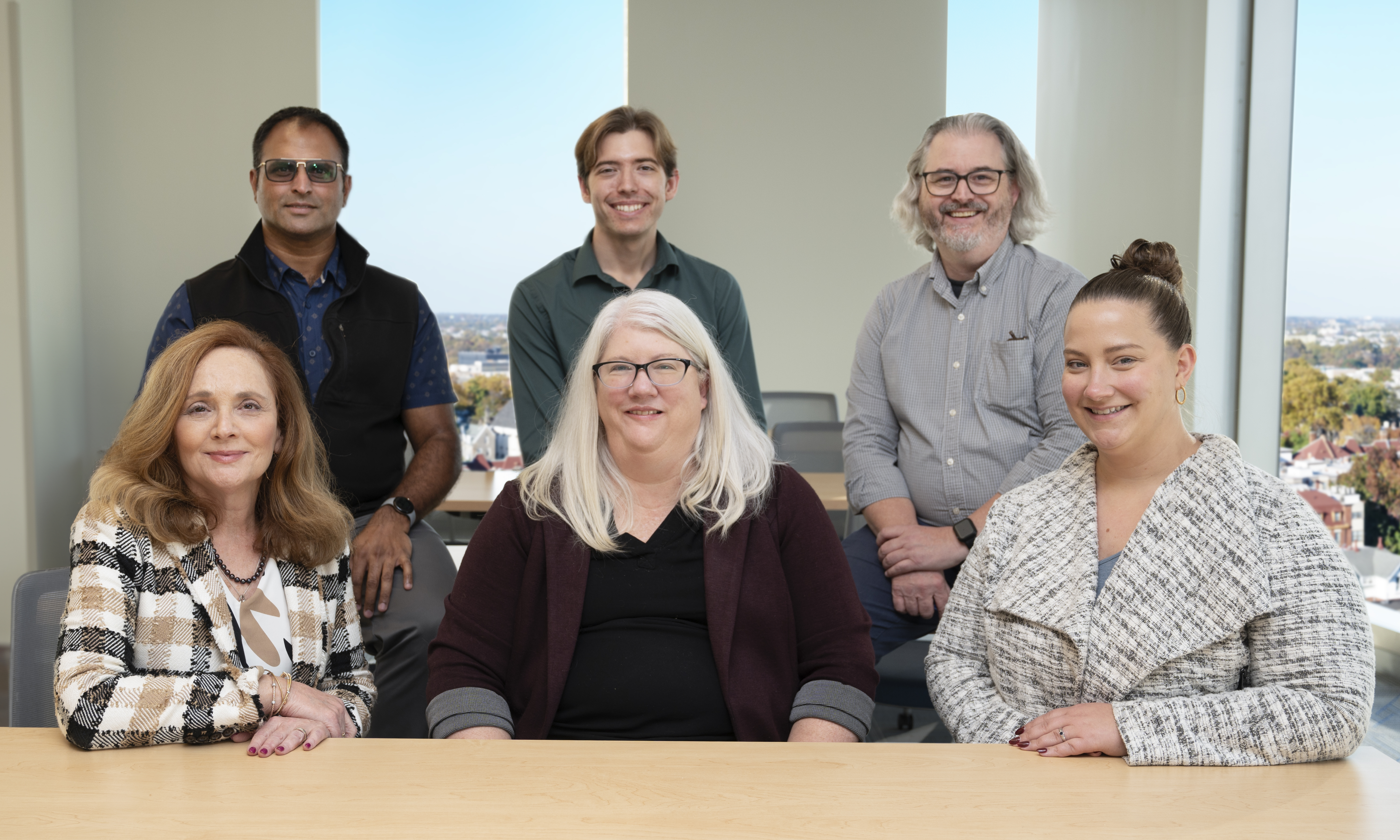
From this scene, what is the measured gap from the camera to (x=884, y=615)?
8.39 feet

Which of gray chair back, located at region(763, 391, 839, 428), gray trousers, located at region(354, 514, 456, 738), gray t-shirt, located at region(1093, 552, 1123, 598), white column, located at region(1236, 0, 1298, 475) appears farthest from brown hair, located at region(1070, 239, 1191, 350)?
gray chair back, located at region(763, 391, 839, 428)

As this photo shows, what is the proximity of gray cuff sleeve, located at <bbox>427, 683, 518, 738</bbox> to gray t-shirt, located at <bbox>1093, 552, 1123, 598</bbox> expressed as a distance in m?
1.01

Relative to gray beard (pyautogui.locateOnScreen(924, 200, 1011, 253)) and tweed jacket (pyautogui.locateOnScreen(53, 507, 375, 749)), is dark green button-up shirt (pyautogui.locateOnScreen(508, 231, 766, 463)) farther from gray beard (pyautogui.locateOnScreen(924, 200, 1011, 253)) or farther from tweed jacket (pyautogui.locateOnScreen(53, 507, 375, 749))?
tweed jacket (pyautogui.locateOnScreen(53, 507, 375, 749))

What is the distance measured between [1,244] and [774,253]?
11.9ft

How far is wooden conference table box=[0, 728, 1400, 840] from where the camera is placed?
3.86 ft

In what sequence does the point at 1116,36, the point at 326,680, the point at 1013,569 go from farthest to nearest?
1. the point at 1116,36
2. the point at 326,680
3. the point at 1013,569

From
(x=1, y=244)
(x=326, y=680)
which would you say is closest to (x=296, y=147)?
(x=326, y=680)

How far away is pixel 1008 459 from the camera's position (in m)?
2.53

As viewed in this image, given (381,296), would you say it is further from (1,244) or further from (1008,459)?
(1,244)

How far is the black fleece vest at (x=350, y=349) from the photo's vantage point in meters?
2.76

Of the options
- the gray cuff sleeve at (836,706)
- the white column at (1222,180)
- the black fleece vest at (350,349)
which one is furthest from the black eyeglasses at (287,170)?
the white column at (1222,180)

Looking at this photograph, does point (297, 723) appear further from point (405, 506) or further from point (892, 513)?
point (892, 513)

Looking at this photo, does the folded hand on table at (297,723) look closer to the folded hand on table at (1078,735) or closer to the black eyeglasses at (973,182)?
the folded hand on table at (1078,735)

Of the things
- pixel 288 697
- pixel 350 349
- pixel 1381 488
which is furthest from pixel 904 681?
pixel 1381 488
